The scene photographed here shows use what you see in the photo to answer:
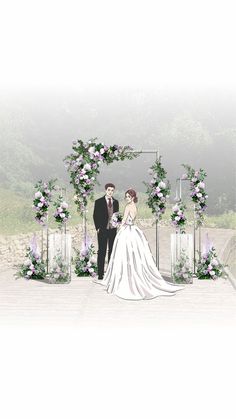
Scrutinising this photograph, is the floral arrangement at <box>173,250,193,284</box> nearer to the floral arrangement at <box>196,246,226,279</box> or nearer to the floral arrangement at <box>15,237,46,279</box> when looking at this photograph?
the floral arrangement at <box>196,246,226,279</box>

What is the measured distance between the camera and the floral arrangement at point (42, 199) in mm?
12820

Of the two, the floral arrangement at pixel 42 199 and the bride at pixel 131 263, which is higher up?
the floral arrangement at pixel 42 199

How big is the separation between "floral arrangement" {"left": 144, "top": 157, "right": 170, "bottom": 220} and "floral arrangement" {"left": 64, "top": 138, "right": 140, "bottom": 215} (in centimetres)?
57

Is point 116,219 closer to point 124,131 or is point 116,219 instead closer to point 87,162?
point 87,162

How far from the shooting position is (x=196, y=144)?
42.0 m

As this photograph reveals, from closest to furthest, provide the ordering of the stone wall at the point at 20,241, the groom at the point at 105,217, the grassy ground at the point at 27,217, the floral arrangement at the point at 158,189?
the groom at the point at 105,217 → the floral arrangement at the point at 158,189 → the stone wall at the point at 20,241 → the grassy ground at the point at 27,217

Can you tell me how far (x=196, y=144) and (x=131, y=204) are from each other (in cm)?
3127

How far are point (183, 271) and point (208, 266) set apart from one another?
0.71 metres

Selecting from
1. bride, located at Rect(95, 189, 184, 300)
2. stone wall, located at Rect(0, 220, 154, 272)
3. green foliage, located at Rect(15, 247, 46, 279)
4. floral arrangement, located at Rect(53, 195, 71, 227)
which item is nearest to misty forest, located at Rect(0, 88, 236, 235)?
stone wall, located at Rect(0, 220, 154, 272)

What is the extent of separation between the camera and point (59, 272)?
1285 cm

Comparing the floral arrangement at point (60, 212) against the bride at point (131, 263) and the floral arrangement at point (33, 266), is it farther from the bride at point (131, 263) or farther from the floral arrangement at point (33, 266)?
the bride at point (131, 263)

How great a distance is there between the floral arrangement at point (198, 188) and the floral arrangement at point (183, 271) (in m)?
0.82

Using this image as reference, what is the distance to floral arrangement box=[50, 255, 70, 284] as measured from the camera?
12.8 metres

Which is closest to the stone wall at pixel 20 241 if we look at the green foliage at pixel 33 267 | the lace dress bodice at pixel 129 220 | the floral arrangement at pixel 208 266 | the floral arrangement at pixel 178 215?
the green foliage at pixel 33 267
